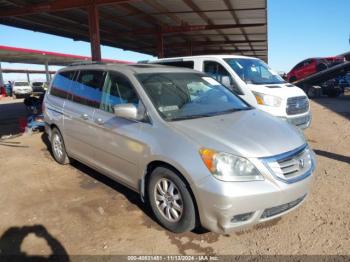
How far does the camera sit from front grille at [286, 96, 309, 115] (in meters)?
7.47

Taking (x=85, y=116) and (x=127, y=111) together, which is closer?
(x=127, y=111)

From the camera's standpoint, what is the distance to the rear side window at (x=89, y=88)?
487 cm

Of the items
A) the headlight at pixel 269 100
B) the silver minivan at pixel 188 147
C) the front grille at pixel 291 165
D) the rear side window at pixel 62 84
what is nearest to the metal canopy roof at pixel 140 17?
the rear side window at pixel 62 84

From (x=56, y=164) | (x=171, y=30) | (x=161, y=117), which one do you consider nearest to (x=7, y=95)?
(x=171, y=30)

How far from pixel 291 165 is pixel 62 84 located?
432cm

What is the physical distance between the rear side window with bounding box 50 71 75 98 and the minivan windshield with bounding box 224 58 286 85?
381cm

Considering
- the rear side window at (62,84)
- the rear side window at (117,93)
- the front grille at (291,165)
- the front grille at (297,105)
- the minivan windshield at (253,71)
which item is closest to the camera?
the front grille at (291,165)

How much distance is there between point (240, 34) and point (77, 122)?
63.9ft

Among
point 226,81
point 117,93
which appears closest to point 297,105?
point 226,81

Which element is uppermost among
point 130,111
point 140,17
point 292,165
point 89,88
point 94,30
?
point 140,17

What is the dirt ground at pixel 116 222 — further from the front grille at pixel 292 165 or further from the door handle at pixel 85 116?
the door handle at pixel 85 116

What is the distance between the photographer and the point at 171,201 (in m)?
3.60

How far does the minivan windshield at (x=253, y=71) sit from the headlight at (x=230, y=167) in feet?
15.6

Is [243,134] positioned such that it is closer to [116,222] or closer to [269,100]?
[116,222]
